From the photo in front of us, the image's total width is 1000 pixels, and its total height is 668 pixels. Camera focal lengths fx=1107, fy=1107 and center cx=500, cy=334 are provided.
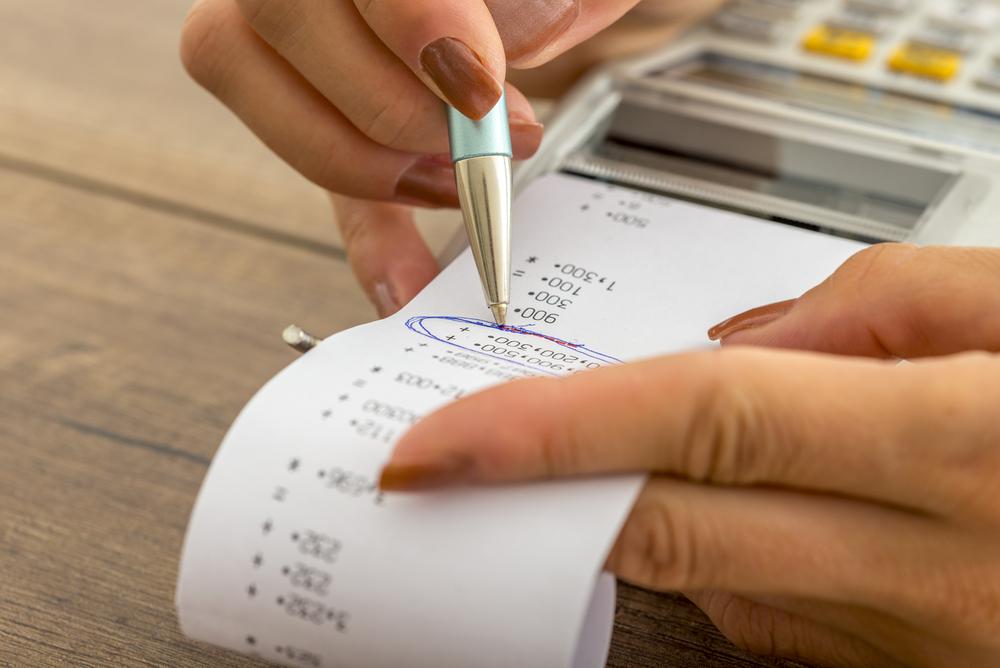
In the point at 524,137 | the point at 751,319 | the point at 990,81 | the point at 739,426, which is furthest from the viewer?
the point at 990,81

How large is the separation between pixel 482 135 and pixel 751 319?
14cm

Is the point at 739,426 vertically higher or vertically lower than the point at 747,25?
lower

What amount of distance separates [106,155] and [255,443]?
499 mm

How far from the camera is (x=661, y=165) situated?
0.61 metres

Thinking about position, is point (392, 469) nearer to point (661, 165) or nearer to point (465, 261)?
point (465, 261)

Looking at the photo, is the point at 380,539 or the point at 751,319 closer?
the point at 380,539

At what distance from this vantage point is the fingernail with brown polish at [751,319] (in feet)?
1.36

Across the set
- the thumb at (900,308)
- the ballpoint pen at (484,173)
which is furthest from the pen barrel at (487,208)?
the thumb at (900,308)

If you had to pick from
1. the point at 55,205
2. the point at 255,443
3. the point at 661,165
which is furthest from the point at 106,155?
the point at 255,443

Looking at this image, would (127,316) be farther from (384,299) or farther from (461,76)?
(461,76)

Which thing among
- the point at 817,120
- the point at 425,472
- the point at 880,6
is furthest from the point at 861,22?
the point at 425,472

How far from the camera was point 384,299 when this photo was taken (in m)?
0.55

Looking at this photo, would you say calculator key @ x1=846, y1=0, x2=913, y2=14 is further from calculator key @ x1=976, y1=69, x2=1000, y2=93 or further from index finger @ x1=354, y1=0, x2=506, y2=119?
index finger @ x1=354, y1=0, x2=506, y2=119

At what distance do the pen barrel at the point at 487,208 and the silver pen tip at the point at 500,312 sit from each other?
1 cm
